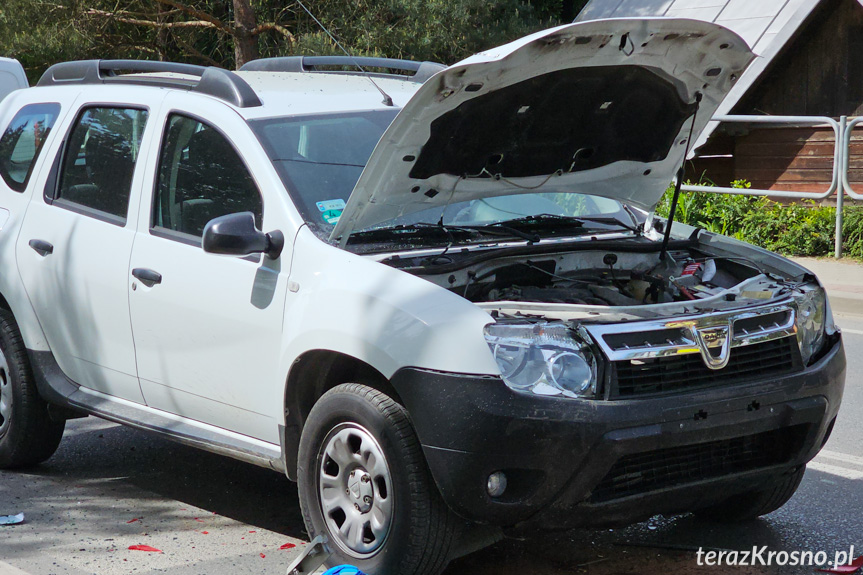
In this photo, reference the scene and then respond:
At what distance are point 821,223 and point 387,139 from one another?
972 centimetres

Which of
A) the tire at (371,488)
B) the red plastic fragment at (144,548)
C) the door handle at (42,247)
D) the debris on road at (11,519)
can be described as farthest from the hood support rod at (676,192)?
the debris on road at (11,519)

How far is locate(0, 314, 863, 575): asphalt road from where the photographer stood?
4398 mm

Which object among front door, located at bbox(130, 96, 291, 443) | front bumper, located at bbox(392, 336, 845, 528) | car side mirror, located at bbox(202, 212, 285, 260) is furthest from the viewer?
front door, located at bbox(130, 96, 291, 443)

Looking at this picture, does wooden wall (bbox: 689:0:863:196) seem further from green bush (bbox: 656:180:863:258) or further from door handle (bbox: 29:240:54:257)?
door handle (bbox: 29:240:54:257)

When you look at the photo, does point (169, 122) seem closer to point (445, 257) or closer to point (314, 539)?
point (445, 257)

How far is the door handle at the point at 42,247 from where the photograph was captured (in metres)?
5.32

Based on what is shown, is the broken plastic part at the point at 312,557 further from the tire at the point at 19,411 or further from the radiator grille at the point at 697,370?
the tire at the point at 19,411

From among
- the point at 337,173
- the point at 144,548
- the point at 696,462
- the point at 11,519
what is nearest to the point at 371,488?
the point at 696,462

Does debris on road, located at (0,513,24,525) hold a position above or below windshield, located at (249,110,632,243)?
below

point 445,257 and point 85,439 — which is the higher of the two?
point 445,257

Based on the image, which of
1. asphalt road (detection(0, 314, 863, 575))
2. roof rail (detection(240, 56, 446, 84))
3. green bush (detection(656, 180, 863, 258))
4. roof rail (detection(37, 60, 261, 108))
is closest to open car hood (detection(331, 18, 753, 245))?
roof rail (detection(37, 60, 261, 108))

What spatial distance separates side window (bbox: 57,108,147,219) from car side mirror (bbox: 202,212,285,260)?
105 cm

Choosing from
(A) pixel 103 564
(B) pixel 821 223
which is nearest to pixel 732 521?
(A) pixel 103 564

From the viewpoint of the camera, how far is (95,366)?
519 centimetres
